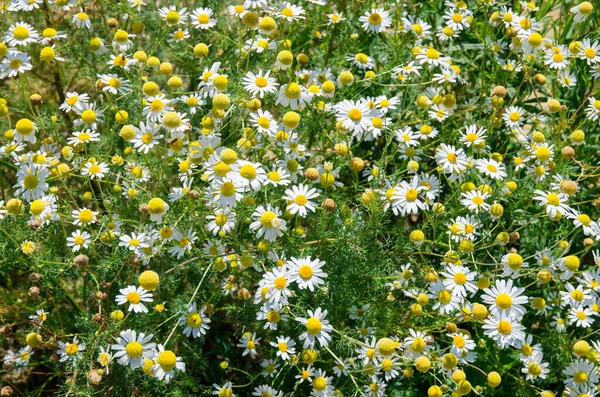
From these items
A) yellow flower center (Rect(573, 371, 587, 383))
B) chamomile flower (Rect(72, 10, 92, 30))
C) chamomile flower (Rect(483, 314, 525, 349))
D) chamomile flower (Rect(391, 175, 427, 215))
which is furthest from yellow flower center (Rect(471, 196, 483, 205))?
chamomile flower (Rect(72, 10, 92, 30))

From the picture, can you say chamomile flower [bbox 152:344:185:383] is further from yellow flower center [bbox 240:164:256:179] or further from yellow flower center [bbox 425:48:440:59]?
yellow flower center [bbox 425:48:440:59]

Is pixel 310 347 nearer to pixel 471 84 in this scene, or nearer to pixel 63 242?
pixel 63 242

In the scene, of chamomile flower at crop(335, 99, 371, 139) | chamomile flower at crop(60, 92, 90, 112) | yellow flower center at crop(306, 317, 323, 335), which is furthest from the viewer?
chamomile flower at crop(60, 92, 90, 112)

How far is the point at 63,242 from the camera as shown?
10.1 feet

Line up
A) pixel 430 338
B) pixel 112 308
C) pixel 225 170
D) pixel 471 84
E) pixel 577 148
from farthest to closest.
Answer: pixel 471 84 → pixel 577 148 → pixel 112 308 → pixel 430 338 → pixel 225 170

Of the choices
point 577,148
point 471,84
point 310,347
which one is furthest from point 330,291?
point 471,84

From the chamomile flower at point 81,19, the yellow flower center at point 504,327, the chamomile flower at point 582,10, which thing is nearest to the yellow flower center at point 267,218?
the yellow flower center at point 504,327

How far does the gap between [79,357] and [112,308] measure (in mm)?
282

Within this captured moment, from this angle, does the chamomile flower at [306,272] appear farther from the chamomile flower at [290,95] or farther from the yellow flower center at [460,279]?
the chamomile flower at [290,95]

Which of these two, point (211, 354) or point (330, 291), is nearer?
point (330, 291)

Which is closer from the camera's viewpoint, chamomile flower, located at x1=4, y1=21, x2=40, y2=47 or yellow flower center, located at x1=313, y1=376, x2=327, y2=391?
yellow flower center, located at x1=313, y1=376, x2=327, y2=391

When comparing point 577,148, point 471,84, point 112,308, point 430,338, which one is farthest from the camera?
point 471,84

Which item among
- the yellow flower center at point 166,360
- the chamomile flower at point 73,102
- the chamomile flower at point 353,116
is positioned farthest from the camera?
the chamomile flower at point 73,102

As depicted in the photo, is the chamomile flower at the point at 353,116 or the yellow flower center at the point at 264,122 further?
the chamomile flower at the point at 353,116
